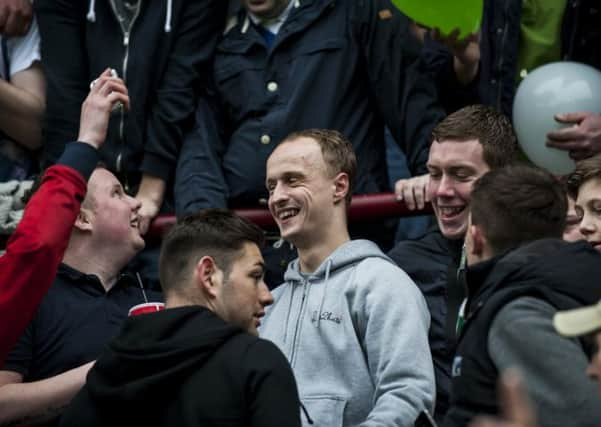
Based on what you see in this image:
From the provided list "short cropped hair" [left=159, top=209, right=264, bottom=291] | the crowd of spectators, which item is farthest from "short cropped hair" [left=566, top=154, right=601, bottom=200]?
"short cropped hair" [left=159, top=209, right=264, bottom=291]

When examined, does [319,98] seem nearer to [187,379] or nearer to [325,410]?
[325,410]

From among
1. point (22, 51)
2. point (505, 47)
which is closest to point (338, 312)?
point (505, 47)

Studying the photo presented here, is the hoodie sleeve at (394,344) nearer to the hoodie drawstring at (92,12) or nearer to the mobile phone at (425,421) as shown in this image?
the mobile phone at (425,421)

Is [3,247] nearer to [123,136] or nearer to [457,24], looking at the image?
[123,136]

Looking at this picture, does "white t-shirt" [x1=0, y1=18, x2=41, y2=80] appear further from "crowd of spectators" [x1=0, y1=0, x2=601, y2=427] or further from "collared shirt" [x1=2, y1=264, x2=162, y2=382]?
"collared shirt" [x1=2, y1=264, x2=162, y2=382]

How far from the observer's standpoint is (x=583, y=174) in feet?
16.4

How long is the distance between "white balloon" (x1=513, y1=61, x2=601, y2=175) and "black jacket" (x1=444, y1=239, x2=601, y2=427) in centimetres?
170

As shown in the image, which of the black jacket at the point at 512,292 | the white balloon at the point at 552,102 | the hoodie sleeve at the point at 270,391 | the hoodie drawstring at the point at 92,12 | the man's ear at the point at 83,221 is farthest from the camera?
the hoodie drawstring at the point at 92,12

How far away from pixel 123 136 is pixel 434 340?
1.76m

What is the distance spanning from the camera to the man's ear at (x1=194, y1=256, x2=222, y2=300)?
4.23 meters

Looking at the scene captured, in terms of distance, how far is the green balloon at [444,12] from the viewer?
5328 mm

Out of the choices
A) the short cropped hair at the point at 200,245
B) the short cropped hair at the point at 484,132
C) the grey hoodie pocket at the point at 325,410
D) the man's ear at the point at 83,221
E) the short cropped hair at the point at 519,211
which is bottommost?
the grey hoodie pocket at the point at 325,410

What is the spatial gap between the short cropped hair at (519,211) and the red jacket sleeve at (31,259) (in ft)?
4.53

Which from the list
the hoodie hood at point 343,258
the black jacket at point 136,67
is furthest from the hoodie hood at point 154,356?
the black jacket at point 136,67
